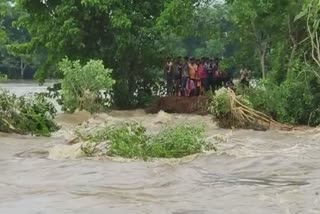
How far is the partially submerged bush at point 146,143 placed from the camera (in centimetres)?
1314

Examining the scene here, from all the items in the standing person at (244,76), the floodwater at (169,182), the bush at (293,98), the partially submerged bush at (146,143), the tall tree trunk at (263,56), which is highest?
the tall tree trunk at (263,56)

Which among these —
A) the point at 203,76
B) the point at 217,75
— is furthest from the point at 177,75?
the point at 217,75

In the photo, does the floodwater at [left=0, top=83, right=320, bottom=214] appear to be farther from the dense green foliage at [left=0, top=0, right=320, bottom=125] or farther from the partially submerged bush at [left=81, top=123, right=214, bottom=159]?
the dense green foliage at [left=0, top=0, right=320, bottom=125]

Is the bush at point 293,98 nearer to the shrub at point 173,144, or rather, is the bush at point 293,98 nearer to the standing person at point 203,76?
the standing person at point 203,76

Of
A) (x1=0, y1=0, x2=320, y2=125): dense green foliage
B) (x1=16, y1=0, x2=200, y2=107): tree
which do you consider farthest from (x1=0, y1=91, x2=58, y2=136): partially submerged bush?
(x1=16, y1=0, x2=200, y2=107): tree

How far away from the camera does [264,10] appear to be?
81.6 feet

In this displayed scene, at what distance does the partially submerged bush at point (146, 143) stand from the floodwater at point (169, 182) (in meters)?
0.36

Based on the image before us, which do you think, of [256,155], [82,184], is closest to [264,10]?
[256,155]

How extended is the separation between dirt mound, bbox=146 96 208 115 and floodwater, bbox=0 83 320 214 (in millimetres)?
9500

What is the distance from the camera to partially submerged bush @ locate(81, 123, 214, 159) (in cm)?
1314

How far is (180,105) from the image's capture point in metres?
26.0

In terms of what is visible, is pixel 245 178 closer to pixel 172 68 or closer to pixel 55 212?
pixel 55 212

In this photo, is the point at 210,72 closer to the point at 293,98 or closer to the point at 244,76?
the point at 244,76

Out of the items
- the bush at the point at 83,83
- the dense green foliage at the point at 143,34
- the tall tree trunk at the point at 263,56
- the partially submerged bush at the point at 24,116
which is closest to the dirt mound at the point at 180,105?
the dense green foliage at the point at 143,34
